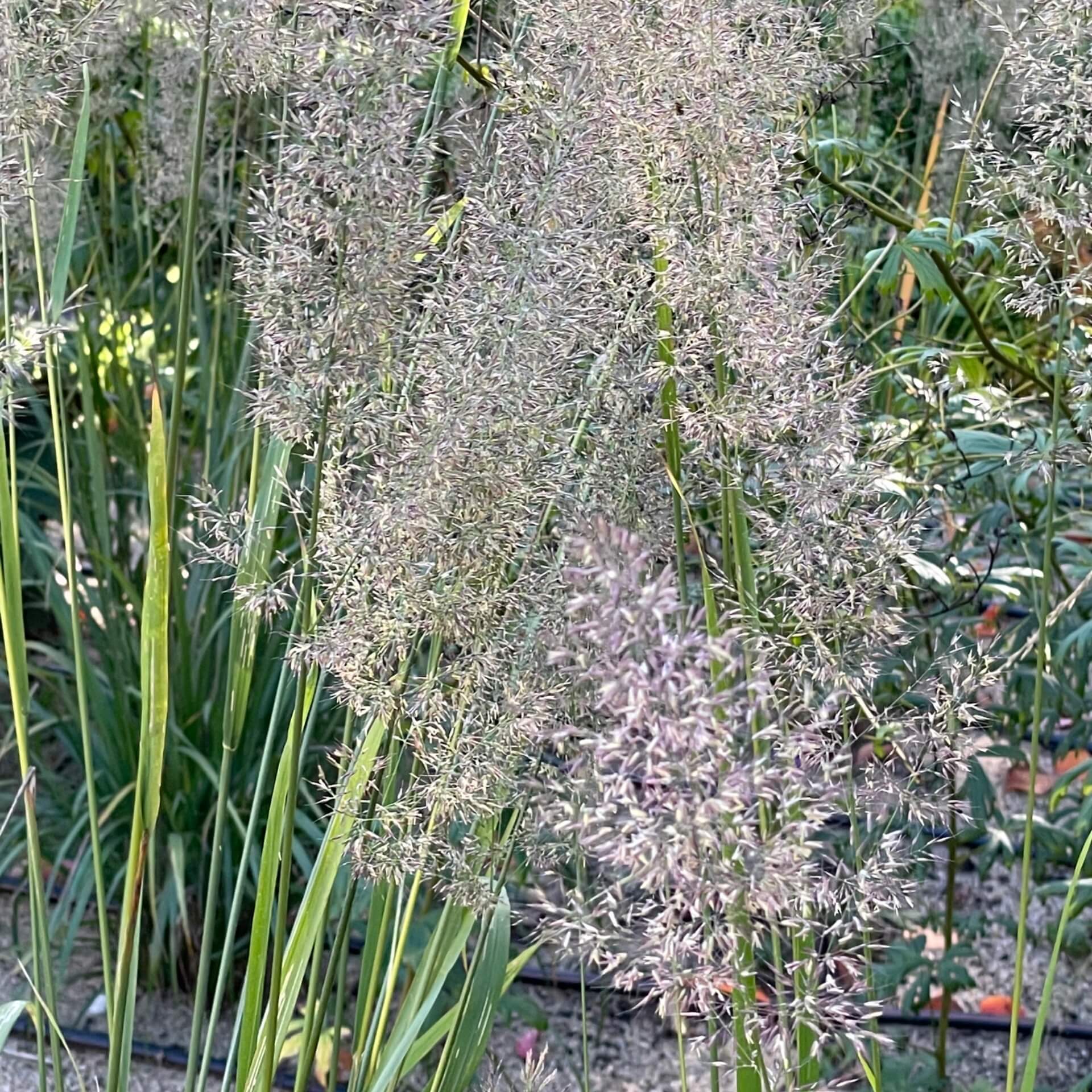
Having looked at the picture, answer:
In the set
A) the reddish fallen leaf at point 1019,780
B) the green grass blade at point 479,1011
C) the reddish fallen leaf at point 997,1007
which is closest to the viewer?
the green grass blade at point 479,1011

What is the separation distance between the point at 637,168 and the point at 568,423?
16 centimetres

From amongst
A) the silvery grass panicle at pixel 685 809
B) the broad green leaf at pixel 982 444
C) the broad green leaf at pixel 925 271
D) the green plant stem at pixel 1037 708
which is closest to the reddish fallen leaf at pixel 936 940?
the broad green leaf at pixel 982 444

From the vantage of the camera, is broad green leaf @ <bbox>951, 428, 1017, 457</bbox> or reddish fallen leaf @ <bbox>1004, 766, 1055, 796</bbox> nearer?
broad green leaf @ <bbox>951, 428, 1017, 457</bbox>

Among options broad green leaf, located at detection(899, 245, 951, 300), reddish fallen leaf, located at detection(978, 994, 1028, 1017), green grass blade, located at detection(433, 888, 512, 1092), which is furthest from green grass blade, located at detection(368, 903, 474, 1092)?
reddish fallen leaf, located at detection(978, 994, 1028, 1017)

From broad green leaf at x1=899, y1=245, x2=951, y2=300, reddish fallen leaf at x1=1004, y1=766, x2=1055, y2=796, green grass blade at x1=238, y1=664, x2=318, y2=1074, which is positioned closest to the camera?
green grass blade at x1=238, y1=664, x2=318, y2=1074

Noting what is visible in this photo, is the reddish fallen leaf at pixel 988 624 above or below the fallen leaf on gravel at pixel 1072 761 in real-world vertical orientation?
above

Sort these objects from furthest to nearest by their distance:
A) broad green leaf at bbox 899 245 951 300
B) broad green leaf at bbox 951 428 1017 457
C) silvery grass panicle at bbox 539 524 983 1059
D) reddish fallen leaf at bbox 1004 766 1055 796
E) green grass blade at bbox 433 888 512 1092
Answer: reddish fallen leaf at bbox 1004 766 1055 796, broad green leaf at bbox 951 428 1017 457, broad green leaf at bbox 899 245 951 300, green grass blade at bbox 433 888 512 1092, silvery grass panicle at bbox 539 524 983 1059

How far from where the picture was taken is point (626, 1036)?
2242 millimetres

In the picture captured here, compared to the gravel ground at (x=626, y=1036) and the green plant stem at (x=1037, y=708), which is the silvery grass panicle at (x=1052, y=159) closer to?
the green plant stem at (x=1037, y=708)

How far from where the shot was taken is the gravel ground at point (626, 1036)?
6.92 feet

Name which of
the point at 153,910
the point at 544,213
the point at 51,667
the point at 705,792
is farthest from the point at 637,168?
the point at 51,667

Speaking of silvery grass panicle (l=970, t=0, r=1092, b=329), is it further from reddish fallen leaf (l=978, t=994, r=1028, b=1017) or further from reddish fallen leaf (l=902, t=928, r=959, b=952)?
reddish fallen leaf (l=978, t=994, r=1028, b=1017)

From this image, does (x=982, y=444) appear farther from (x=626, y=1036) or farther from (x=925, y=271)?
(x=626, y=1036)

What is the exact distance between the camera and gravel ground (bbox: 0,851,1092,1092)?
211 cm
